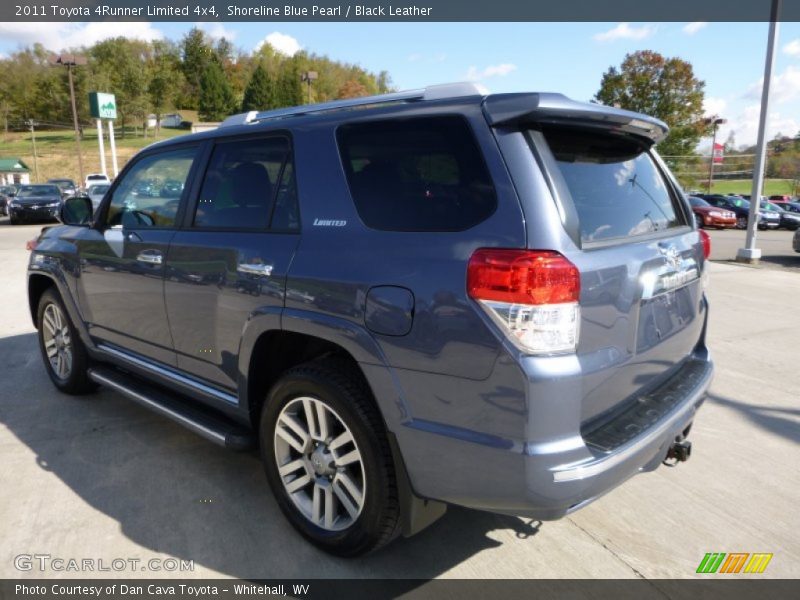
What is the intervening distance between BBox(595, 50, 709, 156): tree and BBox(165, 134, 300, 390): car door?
41266 mm

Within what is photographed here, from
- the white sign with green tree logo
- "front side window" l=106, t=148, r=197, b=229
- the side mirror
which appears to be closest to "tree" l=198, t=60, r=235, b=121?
the white sign with green tree logo

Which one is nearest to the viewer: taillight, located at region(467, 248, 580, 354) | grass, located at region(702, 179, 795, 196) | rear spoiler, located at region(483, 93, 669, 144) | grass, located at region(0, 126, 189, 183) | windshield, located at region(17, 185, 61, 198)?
taillight, located at region(467, 248, 580, 354)

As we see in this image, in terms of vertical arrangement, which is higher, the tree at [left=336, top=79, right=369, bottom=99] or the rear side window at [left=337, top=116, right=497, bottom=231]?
the tree at [left=336, top=79, right=369, bottom=99]

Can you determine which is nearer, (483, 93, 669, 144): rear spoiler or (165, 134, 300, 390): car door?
(483, 93, 669, 144): rear spoiler

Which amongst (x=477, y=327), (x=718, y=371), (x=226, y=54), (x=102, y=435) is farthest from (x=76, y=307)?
(x=226, y=54)

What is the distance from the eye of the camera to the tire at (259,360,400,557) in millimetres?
2281

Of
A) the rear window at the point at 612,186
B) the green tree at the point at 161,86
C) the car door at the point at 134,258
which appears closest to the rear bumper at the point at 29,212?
the car door at the point at 134,258

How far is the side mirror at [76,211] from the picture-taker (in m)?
4.21

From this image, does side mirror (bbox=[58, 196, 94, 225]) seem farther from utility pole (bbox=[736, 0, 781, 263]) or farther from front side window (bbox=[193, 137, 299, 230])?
utility pole (bbox=[736, 0, 781, 263])

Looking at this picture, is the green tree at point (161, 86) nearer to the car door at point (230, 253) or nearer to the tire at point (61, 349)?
the tire at point (61, 349)

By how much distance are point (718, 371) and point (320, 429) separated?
4.08m

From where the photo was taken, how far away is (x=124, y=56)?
74938 millimetres

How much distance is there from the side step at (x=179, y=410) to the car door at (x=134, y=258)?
0.20 m

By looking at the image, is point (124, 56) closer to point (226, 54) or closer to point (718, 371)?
point (226, 54)
